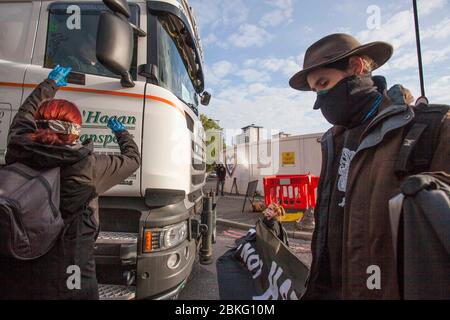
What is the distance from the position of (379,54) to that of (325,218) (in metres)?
1.02

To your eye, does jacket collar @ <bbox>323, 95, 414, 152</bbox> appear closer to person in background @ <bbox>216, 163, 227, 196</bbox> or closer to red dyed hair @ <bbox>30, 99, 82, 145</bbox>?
red dyed hair @ <bbox>30, 99, 82, 145</bbox>

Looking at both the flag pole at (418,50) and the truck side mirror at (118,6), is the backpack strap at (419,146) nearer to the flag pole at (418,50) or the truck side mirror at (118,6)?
the truck side mirror at (118,6)

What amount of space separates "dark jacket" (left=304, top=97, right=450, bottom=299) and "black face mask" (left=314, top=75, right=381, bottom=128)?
88 millimetres

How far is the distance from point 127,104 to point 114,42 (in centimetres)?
49

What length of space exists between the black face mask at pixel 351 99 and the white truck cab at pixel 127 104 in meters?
1.28

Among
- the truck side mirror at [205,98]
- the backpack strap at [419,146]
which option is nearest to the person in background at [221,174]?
the truck side mirror at [205,98]

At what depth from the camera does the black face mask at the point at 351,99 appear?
134 cm

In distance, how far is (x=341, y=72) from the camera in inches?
57.1

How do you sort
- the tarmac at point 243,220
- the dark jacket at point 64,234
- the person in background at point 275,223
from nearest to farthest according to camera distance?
1. the dark jacket at point 64,234
2. the person in background at point 275,223
3. the tarmac at point 243,220

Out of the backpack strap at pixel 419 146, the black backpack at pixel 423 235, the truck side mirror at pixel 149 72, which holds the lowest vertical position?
the black backpack at pixel 423 235

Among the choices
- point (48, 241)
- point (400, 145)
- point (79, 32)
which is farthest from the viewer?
point (79, 32)

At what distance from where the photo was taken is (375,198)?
102 centimetres

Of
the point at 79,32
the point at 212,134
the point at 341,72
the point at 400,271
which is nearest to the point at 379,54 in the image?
the point at 341,72
